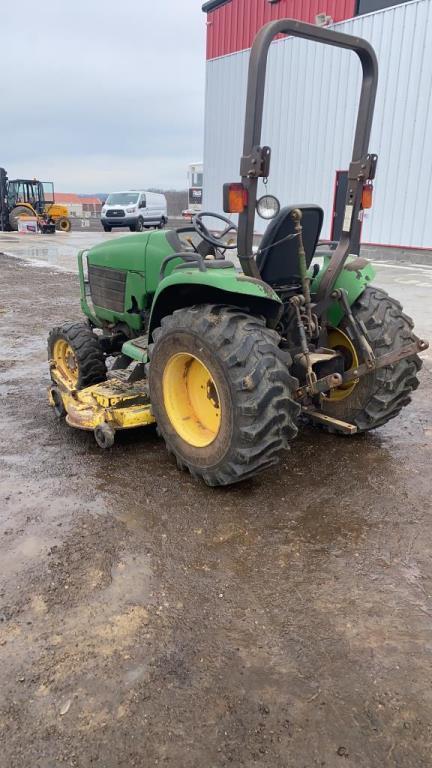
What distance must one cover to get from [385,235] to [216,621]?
47.8 ft

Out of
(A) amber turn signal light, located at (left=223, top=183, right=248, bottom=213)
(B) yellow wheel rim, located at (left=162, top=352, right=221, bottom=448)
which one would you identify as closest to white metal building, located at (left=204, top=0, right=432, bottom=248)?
(B) yellow wheel rim, located at (left=162, top=352, right=221, bottom=448)

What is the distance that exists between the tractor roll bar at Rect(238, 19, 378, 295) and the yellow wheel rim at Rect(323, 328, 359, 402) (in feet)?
1.69

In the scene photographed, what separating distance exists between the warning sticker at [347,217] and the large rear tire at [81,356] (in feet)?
7.06

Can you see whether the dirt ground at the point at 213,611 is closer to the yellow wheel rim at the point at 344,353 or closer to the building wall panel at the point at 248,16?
the yellow wheel rim at the point at 344,353

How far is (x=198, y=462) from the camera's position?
3.25 metres

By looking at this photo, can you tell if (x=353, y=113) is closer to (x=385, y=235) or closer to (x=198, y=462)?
(x=385, y=235)

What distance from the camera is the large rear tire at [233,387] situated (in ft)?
9.48

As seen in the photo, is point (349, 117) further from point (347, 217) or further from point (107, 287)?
point (347, 217)

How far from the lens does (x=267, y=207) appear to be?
10.3 feet

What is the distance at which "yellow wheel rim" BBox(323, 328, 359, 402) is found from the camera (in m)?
3.80

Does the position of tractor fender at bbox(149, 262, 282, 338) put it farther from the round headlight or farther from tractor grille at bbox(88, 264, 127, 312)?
tractor grille at bbox(88, 264, 127, 312)

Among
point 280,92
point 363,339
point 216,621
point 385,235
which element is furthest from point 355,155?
point 280,92

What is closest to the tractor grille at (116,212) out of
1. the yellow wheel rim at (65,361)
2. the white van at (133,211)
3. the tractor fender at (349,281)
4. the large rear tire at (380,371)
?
the white van at (133,211)

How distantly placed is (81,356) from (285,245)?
6.62 feet
